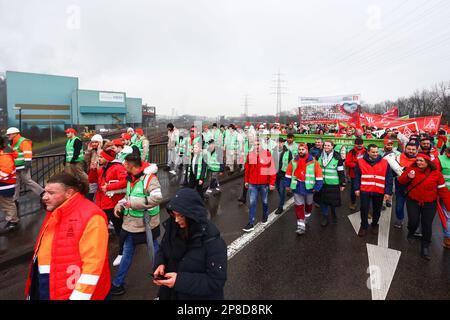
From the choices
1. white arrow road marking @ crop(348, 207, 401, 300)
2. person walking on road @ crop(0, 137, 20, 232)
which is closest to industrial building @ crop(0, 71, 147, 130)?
person walking on road @ crop(0, 137, 20, 232)

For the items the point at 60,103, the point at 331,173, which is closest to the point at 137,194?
the point at 331,173

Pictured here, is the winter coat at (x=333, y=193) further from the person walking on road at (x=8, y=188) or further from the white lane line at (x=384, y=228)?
the person walking on road at (x=8, y=188)

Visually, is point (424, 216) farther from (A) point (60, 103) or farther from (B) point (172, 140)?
(A) point (60, 103)

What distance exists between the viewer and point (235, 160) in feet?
42.4

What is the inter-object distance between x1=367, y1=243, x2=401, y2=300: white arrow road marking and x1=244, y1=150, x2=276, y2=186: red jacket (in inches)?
84.8

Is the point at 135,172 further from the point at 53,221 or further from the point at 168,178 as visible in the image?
the point at 168,178

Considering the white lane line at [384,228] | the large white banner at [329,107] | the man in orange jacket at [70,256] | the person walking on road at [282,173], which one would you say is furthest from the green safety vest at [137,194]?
the large white banner at [329,107]

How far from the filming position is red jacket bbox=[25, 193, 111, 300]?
1.95 meters

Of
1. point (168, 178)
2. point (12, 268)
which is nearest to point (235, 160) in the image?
point (168, 178)

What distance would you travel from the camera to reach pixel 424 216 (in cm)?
466

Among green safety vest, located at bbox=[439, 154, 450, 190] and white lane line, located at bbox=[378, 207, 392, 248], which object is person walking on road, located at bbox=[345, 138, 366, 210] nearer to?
white lane line, located at bbox=[378, 207, 392, 248]

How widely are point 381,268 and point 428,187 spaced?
5.47ft

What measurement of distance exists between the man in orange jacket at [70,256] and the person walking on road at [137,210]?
1.26 metres
